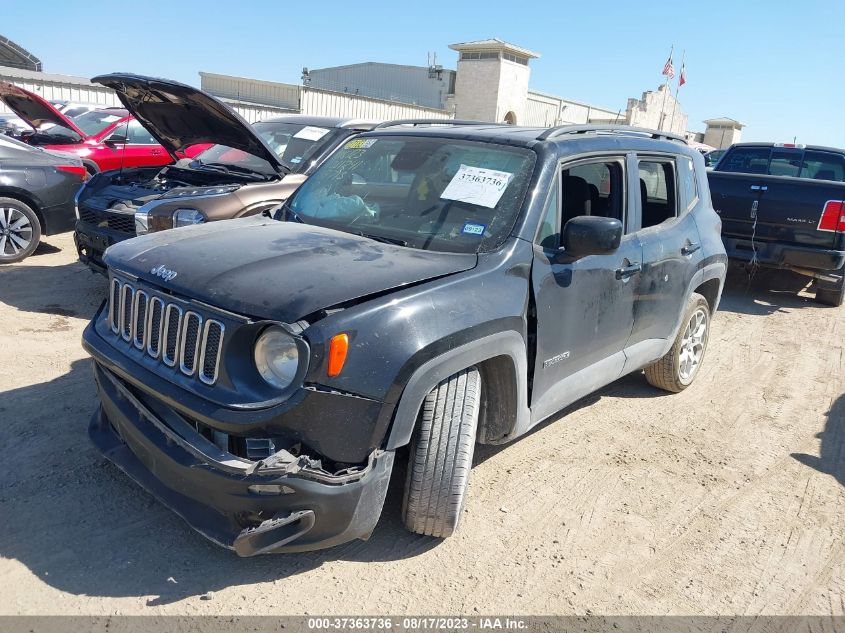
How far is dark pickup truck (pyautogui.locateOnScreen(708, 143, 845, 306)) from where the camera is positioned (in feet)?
25.3

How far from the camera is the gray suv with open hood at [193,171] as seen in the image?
230 inches

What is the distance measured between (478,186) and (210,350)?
1641 millimetres

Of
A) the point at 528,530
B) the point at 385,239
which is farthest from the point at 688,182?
the point at 528,530

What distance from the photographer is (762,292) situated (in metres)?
9.46

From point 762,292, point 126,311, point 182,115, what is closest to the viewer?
point 126,311

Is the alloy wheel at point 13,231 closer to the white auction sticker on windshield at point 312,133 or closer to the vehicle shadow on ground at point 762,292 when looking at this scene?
the white auction sticker on windshield at point 312,133

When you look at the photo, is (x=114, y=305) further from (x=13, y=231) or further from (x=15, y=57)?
(x=15, y=57)

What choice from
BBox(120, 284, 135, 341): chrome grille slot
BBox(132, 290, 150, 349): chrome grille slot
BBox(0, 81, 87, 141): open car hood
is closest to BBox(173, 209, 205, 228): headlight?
BBox(120, 284, 135, 341): chrome grille slot

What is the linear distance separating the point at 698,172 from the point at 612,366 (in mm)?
1995

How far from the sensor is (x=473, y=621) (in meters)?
2.68

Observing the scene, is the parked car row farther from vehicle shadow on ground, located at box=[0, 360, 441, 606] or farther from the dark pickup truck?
the dark pickup truck

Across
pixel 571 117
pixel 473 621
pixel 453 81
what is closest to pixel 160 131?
pixel 473 621

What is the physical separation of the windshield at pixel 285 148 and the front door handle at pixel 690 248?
12.6 ft

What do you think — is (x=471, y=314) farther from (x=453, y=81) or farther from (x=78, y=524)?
(x=453, y=81)
